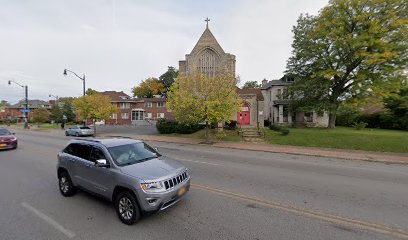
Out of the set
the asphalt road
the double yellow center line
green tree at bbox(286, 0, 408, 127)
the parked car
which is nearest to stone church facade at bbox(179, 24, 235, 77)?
green tree at bbox(286, 0, 408, 127)

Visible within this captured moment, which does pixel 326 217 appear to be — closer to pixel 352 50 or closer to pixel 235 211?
pixel 235 211

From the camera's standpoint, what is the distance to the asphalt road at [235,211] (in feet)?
11.7

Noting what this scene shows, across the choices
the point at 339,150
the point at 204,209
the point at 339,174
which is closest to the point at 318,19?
the point at 339,150

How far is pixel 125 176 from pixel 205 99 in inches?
509

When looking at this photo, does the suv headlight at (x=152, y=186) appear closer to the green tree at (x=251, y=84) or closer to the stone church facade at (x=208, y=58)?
the stone church facade at (x=208, y=58)

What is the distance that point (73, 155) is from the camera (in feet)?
17.4

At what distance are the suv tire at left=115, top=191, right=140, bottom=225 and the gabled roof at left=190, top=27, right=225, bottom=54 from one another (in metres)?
27.6

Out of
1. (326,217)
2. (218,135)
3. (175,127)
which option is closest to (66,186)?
(326,217)

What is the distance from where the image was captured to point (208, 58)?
96.0 feet

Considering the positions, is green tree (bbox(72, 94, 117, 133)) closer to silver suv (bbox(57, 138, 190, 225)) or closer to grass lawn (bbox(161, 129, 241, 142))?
grass lawn (bbox(161, 129, 241, 142))

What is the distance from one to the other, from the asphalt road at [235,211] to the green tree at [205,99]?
352 inches

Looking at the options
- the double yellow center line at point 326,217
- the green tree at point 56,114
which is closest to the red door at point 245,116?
the double yellow center line at point 326,217

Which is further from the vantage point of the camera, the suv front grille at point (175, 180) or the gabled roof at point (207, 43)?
the gabled roof at point (207, 43)

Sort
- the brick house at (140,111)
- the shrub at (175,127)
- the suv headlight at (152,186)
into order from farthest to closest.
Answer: the brick house at (140,111)
the shrub at (175,127)
the suv headlight at (152,186)
